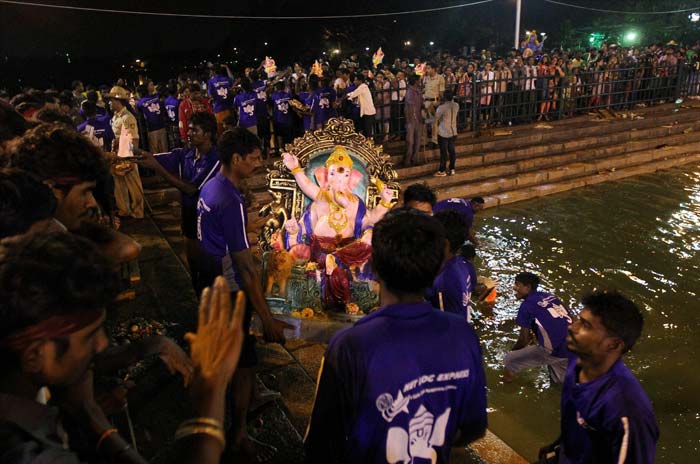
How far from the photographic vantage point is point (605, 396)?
2416 mm

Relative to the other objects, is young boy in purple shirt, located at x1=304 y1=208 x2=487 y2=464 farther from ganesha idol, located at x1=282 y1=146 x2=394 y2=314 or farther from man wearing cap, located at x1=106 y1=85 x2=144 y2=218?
man wearing cap, located at x1=106 y1=85 x2=144 y2=218

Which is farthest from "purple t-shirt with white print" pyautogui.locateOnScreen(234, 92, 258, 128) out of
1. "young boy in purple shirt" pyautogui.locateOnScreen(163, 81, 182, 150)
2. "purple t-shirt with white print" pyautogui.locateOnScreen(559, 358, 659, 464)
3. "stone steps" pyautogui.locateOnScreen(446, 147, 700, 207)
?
"purple t-shirt with white print" pyautogui.locateOnScreen(559, 358, 659, 464)

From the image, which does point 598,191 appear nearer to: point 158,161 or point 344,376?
point 158,161

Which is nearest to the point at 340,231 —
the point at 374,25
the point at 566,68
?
the point at 566,68

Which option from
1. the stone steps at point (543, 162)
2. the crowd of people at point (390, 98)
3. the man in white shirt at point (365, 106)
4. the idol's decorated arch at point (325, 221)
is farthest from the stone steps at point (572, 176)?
the idol's decorated arch at point (325, 221)

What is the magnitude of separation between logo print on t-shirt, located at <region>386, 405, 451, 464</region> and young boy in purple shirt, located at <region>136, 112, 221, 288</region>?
9.67 feet

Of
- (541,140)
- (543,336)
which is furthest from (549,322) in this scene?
(541,140)

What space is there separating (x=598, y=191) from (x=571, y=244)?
3887 millimetres

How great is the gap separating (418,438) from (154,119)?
9.83 metres

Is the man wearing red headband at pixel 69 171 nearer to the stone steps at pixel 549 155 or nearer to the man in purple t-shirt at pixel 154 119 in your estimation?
the stone steps at pixel 549 155

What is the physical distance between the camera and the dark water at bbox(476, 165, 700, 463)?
4.64m

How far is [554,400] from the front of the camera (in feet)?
16.0

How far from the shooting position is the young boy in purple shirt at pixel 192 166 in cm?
469

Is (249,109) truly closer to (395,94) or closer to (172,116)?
(172,116)
